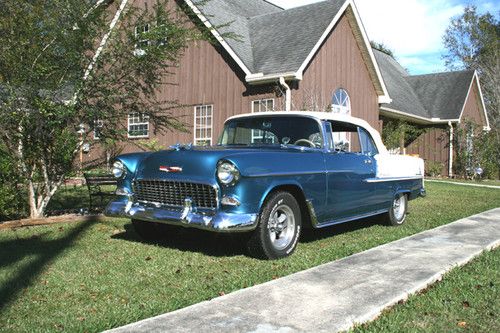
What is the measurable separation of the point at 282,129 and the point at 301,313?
3.38m

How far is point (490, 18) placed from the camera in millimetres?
46375

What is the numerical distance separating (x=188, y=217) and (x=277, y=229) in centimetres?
103

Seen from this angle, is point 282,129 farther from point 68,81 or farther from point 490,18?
point 490,18

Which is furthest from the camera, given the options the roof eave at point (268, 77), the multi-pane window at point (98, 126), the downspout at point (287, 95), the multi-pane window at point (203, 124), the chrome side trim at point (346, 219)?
the multi-pane window at point (203, 124)

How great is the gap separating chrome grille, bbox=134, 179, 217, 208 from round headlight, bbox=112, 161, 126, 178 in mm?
281

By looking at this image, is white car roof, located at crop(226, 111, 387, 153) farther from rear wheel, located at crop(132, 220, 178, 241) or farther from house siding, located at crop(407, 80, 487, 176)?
house siding, located at crop(407, 80, 487, 176)

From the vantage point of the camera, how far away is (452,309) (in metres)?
4.04

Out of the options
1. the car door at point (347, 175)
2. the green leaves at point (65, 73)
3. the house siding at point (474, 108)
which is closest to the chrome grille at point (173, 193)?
the car door at point (347, 175)

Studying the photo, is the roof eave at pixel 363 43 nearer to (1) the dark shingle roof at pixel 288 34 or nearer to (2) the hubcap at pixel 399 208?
(1) the dark shingle roof at pixel 288 34

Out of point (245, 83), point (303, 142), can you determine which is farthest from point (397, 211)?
point (245, 83)

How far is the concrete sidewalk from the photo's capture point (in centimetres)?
349

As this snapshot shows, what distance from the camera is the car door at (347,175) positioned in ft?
20.8

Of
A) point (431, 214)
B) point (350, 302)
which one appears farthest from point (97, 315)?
point (431, 214)

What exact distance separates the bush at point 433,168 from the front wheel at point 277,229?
2063 centimetres
